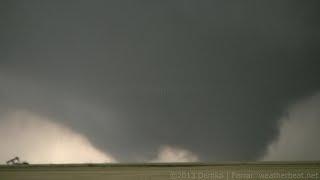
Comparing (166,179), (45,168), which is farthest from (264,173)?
(45,168)

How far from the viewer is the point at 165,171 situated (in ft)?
101

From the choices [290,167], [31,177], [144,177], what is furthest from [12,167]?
[290,167]

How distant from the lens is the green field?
29.5m

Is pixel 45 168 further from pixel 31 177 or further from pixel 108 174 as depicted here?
pixel 108 174

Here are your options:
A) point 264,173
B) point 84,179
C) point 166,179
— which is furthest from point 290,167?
point 84,179

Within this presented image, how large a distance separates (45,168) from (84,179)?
11.1 ft

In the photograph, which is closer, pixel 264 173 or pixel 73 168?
pixel 264 173

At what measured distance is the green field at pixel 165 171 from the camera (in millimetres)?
29547

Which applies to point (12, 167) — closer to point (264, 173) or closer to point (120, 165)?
point (120, 165)

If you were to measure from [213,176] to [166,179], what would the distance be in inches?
135

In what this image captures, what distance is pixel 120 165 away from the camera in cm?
3173

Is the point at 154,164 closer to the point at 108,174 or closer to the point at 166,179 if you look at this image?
the point at 166,179

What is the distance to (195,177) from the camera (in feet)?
98.8

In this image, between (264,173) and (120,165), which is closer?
(264,173)
